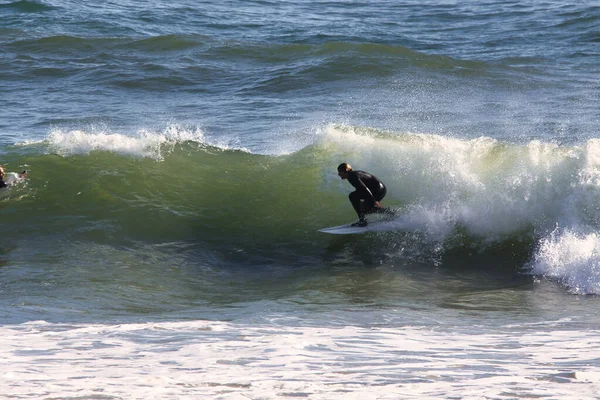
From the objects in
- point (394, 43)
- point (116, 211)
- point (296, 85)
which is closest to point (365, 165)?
point (116, 211)

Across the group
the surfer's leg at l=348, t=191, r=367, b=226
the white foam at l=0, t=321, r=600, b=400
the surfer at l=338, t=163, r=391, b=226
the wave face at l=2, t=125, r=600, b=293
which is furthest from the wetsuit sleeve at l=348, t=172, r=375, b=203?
the white foam at l=0, t=321, r=600, b=400

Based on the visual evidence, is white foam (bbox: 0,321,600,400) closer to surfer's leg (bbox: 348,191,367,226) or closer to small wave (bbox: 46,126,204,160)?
surfer's leg (bbox: 348,191,367,226)

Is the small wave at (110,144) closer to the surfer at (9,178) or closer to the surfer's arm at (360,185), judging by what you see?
the surfer at (9,178)

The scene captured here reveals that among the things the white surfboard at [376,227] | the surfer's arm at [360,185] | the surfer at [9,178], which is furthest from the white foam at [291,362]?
the surfer at [9,178]

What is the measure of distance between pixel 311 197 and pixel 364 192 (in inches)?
87.5

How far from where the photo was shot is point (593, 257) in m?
10.1

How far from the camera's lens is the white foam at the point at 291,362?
6.08 m

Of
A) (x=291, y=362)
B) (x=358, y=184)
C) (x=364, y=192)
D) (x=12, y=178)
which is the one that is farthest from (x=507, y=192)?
(x=12, y=178)

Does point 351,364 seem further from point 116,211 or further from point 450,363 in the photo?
point 116,211

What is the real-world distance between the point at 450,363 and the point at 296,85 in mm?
15608

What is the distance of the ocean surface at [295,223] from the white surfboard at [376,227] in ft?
0.37

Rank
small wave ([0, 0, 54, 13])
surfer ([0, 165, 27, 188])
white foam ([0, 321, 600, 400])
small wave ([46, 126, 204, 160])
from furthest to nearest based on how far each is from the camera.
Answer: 1. small wave ([0, 0, 54, 13])
2. small wave ([46, 126, 204, 160])
3. surfer ([0, 165, 27, 188])
4. white foam ([0, 321, 600, 400])

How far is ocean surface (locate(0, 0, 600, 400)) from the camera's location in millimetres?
6773

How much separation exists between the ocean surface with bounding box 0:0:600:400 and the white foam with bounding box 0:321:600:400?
30 millimetres
